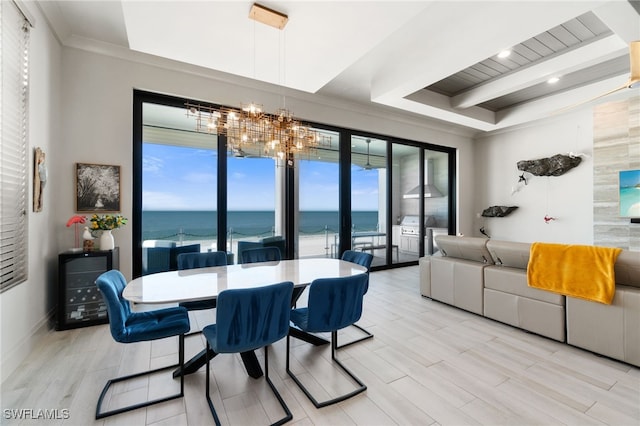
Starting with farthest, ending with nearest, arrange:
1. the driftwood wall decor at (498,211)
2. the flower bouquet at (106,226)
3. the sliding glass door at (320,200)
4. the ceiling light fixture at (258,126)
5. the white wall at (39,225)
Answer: the driftwood wall decor at (498,211) → the sliding glass door at (320,200) → the flower bouquet at (106,226) → the ceiling light fixture at (258,126) → the white wall at (39,225)

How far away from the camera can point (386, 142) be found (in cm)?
593

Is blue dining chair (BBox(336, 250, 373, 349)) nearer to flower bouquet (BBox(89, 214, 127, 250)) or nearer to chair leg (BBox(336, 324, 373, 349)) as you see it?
chair leg (BBox(336, 324, 373, 349))

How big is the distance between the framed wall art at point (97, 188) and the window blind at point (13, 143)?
0.79 meters

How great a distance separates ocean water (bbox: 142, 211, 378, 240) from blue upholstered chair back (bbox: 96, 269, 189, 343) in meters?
1.92

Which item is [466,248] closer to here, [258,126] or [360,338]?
[360,338]

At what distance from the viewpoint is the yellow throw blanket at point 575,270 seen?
7.78 feet

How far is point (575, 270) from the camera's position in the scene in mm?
2539

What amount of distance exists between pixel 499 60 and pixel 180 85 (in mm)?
4574

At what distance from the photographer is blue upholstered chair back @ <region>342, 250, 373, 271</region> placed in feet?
9.95

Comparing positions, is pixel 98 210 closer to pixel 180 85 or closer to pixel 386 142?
pixel 180 85

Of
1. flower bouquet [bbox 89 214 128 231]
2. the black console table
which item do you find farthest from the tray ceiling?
the black console table

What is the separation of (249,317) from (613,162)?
655 centimetres

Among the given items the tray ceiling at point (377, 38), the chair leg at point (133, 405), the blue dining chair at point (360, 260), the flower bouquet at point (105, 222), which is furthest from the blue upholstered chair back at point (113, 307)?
the tray ceiling at point (377, 38)

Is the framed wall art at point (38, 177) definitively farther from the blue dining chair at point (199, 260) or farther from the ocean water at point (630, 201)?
the ocean water at point (630, 201)
